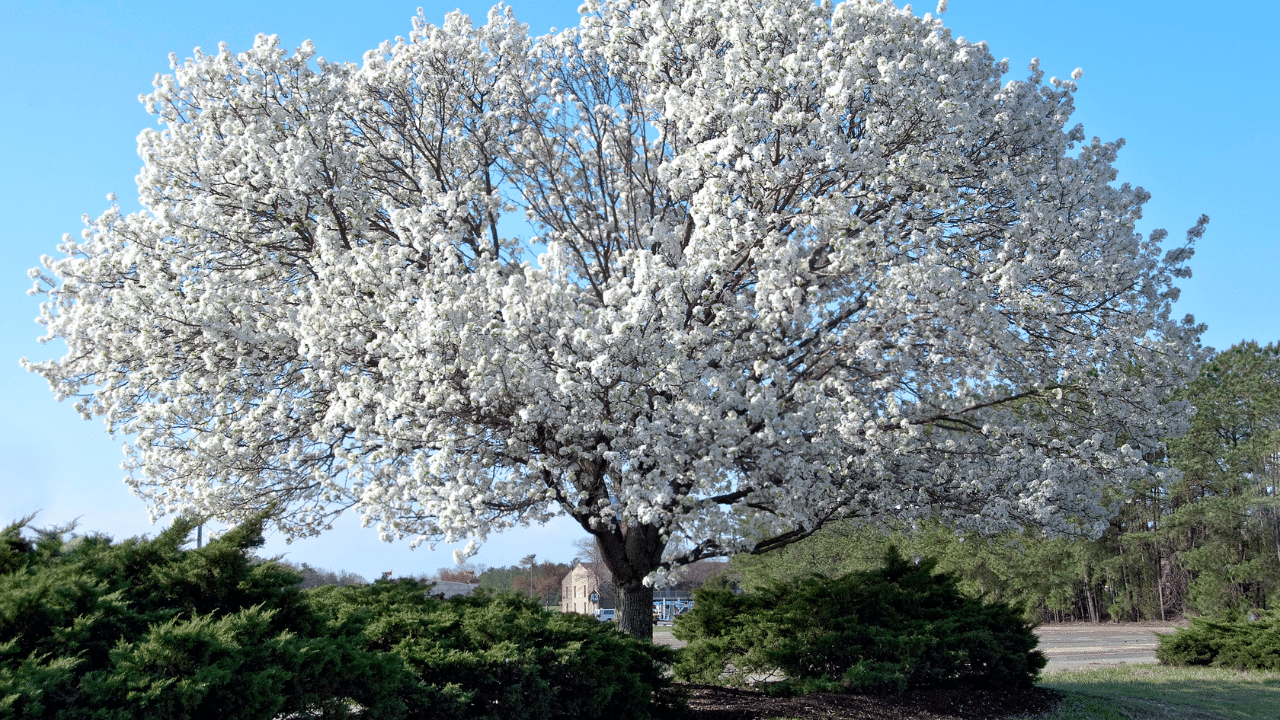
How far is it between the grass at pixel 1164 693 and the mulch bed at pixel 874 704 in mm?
508

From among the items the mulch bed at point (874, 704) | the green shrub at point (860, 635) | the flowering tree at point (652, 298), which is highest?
the flowering tree at point (652, 298)

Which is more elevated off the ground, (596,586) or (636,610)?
(636,610)

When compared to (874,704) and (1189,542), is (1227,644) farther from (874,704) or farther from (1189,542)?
(1189,542)

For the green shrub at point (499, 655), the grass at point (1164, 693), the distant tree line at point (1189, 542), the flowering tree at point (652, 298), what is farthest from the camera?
the distant tree line at point (1189, 542)

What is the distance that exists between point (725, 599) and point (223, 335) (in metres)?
7.39

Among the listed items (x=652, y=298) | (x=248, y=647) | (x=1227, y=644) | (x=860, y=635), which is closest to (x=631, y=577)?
(x=860, y=635)

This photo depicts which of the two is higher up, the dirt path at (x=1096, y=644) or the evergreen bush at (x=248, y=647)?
the evergreen bush at (x=248, y=647)

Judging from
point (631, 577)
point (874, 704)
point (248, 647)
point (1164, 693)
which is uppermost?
point (631, 577)

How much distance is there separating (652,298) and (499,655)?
12.1ft

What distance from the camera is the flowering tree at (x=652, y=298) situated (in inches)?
352

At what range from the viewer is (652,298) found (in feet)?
29.2

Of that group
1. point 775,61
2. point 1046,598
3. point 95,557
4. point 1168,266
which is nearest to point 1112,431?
point 1168,266

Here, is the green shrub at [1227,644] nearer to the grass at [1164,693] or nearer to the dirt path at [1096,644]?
the grass at [1164,693]

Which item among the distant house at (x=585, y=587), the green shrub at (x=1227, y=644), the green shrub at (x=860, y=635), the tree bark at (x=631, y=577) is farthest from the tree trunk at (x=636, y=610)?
the distant house at (x=585, y=587)
